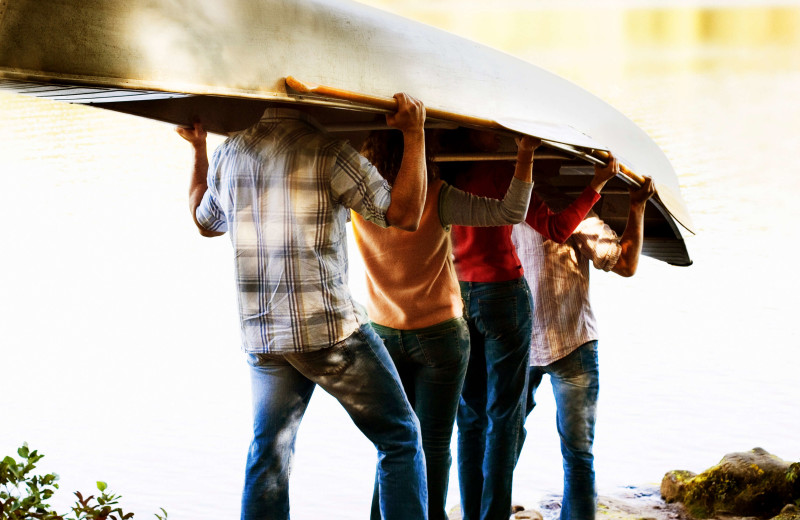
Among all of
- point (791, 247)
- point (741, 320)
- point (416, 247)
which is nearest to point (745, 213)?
point (791, 247)

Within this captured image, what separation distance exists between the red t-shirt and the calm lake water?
186 centimetres

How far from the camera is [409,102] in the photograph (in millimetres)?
2256

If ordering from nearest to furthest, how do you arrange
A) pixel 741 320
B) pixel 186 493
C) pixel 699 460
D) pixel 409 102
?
pixel 409 102
pixel 186 493
pixel 699 460
pixel 741 320

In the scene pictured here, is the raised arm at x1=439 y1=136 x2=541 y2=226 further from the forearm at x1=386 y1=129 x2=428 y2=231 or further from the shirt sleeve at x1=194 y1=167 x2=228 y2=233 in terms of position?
the shirt sleeve at x1=194 y1=167 x2=228 y2=233

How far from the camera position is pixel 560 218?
8.70ft

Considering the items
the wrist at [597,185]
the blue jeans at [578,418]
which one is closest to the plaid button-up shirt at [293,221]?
the wrist at [597,185]

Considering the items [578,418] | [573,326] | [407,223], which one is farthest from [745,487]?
[407,223]

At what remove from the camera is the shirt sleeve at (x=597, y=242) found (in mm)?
2832

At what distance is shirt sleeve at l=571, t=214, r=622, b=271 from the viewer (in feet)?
9.29

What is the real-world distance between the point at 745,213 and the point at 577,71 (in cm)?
1149

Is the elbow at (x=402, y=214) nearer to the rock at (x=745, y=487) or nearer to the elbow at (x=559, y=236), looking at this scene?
the elbow at (x=559, y=236)

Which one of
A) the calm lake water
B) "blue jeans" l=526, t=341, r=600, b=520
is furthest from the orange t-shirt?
the calm lake water

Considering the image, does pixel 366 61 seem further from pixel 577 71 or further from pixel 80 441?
pixel 577 71

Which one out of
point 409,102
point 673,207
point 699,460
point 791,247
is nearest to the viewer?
point 409,102
